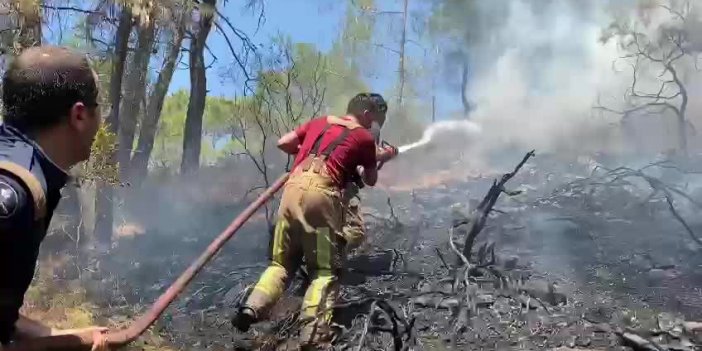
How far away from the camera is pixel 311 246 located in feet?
12.5

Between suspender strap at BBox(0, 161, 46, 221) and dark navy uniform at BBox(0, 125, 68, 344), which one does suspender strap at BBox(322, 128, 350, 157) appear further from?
suspender strap at BBox(0, 161, 46, 221)

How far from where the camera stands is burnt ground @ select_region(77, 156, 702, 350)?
4.04 meters

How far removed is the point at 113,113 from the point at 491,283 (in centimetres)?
555

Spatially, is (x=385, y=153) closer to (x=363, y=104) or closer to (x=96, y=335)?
(x=363, y=104)

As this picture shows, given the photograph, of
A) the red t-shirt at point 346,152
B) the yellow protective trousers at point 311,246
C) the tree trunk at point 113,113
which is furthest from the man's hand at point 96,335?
the tree trunk at point 113,113

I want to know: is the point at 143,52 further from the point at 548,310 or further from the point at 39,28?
the point at 548,310

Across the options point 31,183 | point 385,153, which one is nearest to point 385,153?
point 385,153

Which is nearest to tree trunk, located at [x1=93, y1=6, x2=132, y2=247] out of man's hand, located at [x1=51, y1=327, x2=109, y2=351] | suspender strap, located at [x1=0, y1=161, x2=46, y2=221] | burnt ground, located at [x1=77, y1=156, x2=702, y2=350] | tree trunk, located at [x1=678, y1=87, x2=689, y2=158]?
burnt ground, located at [x1=77, y1=156, x2=702, y2=350]

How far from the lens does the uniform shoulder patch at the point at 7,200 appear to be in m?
1.25

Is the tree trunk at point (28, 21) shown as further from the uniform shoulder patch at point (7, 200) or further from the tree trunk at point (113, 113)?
the uniform shoulder patch at point (7, 200)

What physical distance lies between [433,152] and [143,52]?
34.2ft

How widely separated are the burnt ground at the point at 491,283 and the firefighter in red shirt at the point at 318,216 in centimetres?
17

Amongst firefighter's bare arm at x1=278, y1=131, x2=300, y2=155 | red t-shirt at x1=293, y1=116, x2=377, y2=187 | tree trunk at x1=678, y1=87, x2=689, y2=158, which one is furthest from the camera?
tree trunk at x1=678, y1=87, x2=689, y2=158

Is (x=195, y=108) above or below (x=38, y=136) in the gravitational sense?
below
